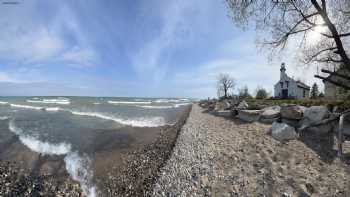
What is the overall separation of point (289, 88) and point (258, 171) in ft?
123

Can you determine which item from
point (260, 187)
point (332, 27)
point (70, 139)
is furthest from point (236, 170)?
point (70, 139)

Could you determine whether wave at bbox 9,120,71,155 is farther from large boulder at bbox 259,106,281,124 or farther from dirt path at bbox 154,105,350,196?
large boulder at bbox 259,106,281,124

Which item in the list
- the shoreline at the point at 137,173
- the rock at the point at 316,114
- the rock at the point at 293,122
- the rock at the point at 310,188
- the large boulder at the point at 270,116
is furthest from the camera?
the large boulder at the point at 270,116

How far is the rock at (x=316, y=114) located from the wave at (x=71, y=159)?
8141mm

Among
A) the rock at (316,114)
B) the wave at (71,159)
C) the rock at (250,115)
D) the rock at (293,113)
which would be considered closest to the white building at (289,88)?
the rock at (250,115)

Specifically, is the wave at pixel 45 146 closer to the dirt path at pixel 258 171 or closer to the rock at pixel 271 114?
the dirt path at pixel 258 171

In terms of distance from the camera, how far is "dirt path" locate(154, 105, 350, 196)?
4.16 m

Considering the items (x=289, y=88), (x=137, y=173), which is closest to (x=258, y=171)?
(x=137, y=173)

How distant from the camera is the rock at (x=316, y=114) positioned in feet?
A: 23.3

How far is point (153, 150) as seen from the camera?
26.8ft

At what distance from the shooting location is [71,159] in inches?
298

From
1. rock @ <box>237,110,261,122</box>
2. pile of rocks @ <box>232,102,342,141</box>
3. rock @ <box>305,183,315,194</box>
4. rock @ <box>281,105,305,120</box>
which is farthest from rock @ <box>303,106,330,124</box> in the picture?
rock @ <box>305,183,315,194</box>

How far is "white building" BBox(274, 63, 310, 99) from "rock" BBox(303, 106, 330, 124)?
31.6 meters

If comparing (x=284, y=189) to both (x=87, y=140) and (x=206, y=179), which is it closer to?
(x=206, y=179)
